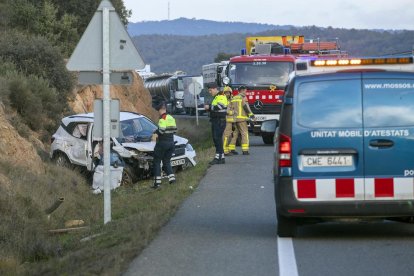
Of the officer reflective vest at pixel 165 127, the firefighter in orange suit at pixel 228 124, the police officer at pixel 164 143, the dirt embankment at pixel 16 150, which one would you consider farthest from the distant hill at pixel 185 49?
the officer reflective vest at pixel 165 127

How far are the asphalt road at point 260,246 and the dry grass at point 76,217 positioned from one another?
0.29 meters

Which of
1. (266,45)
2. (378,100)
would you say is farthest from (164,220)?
(266,45)

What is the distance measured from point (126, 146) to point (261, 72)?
859cm

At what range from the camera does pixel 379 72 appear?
32.1 ft

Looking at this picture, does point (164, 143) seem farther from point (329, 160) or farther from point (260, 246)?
point (329, 160)

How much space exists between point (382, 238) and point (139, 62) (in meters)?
3.94

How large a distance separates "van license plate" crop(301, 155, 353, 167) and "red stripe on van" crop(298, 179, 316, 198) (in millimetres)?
187

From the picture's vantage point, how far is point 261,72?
27672mm

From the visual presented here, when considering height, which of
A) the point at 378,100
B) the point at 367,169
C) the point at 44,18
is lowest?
the point at 367,169

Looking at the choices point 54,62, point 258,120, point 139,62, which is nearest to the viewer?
point 139,62

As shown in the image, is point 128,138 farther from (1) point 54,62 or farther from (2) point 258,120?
(1) point 54,62

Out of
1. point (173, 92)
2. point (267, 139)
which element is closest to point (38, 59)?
point (267, 139)

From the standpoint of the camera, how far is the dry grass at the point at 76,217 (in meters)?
9.44

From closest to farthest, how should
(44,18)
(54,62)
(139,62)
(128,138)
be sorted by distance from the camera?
1. (139,62)
2. (128,138)
3. (54,62)
4. (44,18)
